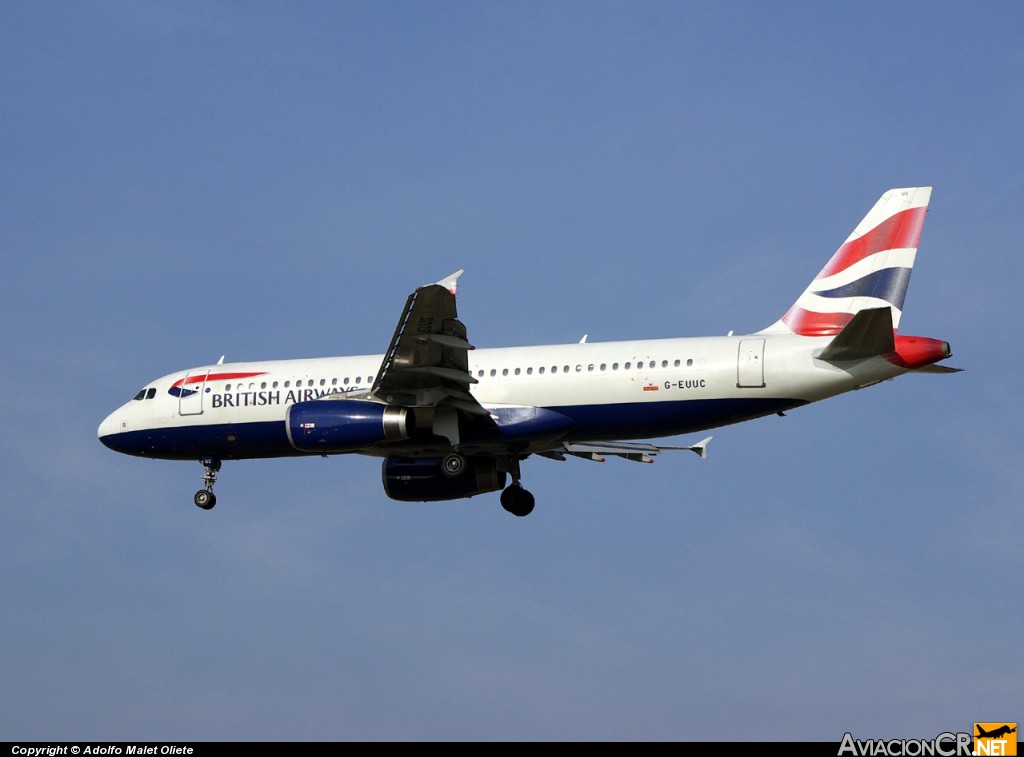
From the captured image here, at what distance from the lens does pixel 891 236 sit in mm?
37469

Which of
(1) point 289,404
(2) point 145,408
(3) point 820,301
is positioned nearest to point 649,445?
(3) point 820,301

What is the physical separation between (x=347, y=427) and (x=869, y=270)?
40.2 feet

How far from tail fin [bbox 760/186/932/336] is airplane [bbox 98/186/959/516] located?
32 millimetres

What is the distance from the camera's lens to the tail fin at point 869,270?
37.2m

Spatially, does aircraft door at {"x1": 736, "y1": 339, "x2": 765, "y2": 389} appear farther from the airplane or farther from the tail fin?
the tail fin

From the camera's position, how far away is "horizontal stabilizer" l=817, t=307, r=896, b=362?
3394 centimetres

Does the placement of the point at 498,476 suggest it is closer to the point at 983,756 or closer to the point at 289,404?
the point at 289,404

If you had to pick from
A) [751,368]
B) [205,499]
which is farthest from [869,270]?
[205,499]

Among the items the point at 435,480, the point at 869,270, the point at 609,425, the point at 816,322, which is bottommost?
the point at 609,425

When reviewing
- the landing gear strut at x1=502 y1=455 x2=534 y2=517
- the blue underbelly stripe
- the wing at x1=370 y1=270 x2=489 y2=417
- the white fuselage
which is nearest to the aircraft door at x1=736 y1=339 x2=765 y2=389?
the white fuselage

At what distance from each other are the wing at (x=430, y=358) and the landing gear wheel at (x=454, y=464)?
123cm

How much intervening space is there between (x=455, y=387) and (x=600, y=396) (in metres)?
3.27

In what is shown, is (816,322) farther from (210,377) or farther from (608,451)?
(210,377)

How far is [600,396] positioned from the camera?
37125mm
